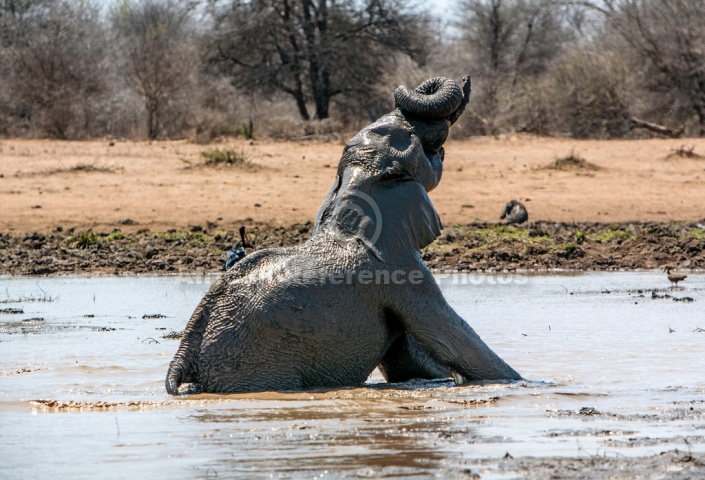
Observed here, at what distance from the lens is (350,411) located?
559 centimetres

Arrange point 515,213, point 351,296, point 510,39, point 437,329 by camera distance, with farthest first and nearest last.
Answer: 1. point 510,39
2. point 515,213
3. point 437,329
4. point 351,296

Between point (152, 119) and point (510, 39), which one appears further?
point (510, 39)

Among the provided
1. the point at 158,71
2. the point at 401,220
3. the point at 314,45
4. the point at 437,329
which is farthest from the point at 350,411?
the point at 314,45

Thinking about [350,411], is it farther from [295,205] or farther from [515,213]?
[295,205]

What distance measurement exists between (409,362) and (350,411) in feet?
1.98

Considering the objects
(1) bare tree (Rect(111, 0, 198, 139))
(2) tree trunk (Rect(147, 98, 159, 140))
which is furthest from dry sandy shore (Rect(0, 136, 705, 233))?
(1) bare tree (Rect(111, 0, 198, 139))

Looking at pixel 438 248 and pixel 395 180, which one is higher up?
pixel 395 180

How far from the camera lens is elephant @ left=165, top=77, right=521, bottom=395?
18.5 feet

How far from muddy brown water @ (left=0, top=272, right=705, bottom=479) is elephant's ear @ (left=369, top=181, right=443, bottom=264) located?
2.18 feet

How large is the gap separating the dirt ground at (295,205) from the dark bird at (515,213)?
0.63 ft

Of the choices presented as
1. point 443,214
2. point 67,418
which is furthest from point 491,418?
point 443,214

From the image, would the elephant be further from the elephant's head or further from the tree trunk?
the tree trunk

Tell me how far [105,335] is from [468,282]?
4499 mm

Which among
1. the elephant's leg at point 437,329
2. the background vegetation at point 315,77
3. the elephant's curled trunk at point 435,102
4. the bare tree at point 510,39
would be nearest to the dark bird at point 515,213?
the background vegetation at point 315,77
